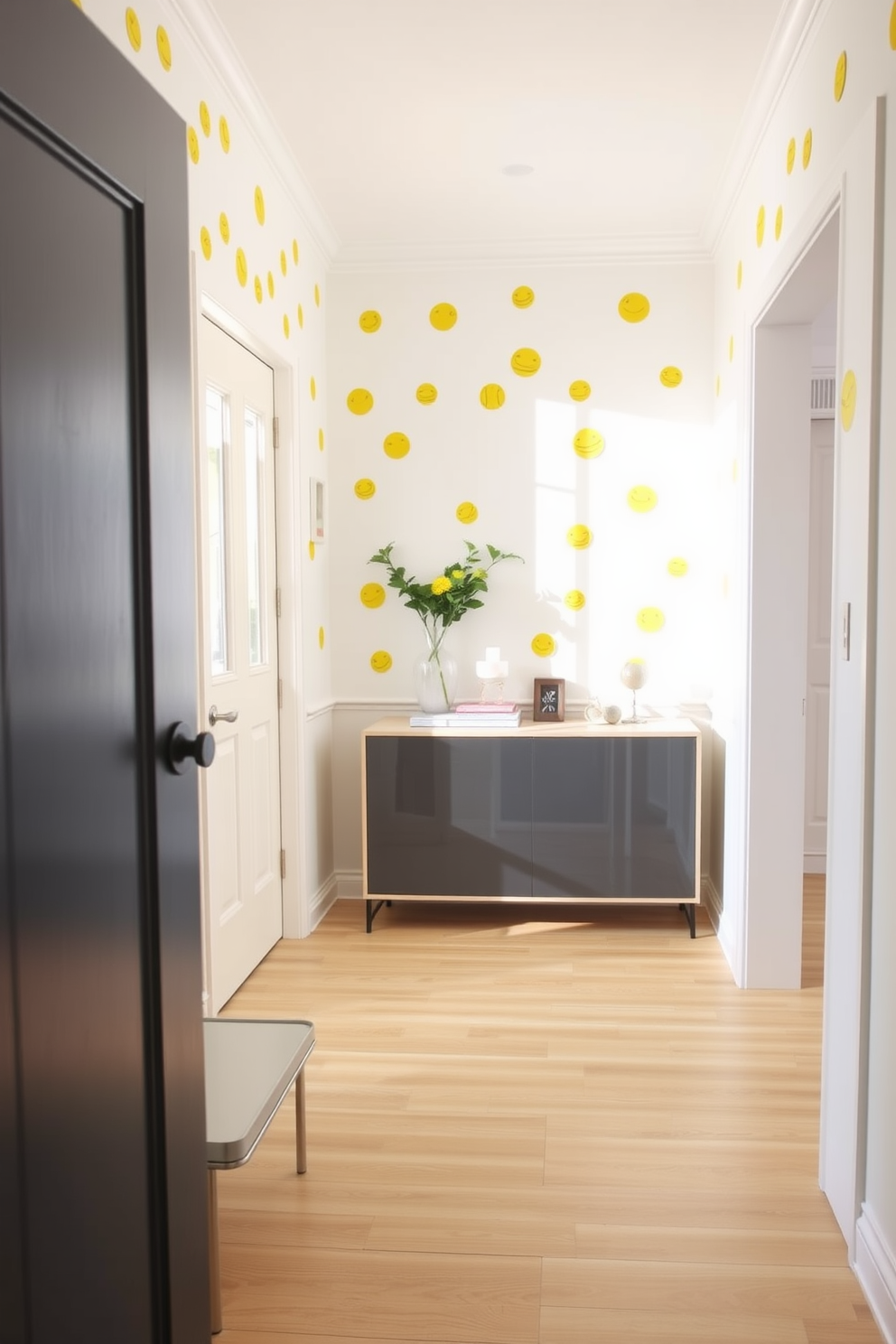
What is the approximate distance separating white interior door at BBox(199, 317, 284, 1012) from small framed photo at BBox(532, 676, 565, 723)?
1.04 meters

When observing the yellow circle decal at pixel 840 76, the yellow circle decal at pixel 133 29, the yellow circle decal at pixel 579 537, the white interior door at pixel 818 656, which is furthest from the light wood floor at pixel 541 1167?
the yellow circle decal at pixel 133 29

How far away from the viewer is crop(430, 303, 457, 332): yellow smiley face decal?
4.34 metres

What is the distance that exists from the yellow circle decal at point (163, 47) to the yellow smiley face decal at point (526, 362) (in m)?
2.04

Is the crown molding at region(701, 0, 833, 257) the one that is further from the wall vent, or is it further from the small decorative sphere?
the small decorative sphere

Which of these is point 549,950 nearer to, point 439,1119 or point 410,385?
point 439,1119

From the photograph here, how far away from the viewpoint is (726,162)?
3.50 m

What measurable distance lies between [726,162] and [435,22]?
1249 millimetres

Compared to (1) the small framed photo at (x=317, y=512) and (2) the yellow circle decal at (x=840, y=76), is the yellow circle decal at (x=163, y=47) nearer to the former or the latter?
(2) the yellow circle decal at (x=840, y=76)

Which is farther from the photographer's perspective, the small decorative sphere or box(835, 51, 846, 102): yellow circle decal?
the small decorative sphere

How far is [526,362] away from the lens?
4320 mm

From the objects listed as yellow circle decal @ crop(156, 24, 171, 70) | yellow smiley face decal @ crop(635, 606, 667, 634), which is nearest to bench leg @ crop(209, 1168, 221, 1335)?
yellow circle decal @ crop(156, 24, 171, 70)

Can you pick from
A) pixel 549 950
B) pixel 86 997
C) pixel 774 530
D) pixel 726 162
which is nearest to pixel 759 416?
pixel 774 530

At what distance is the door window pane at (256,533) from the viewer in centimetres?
350

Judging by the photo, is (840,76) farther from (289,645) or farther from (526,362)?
(289,645)
